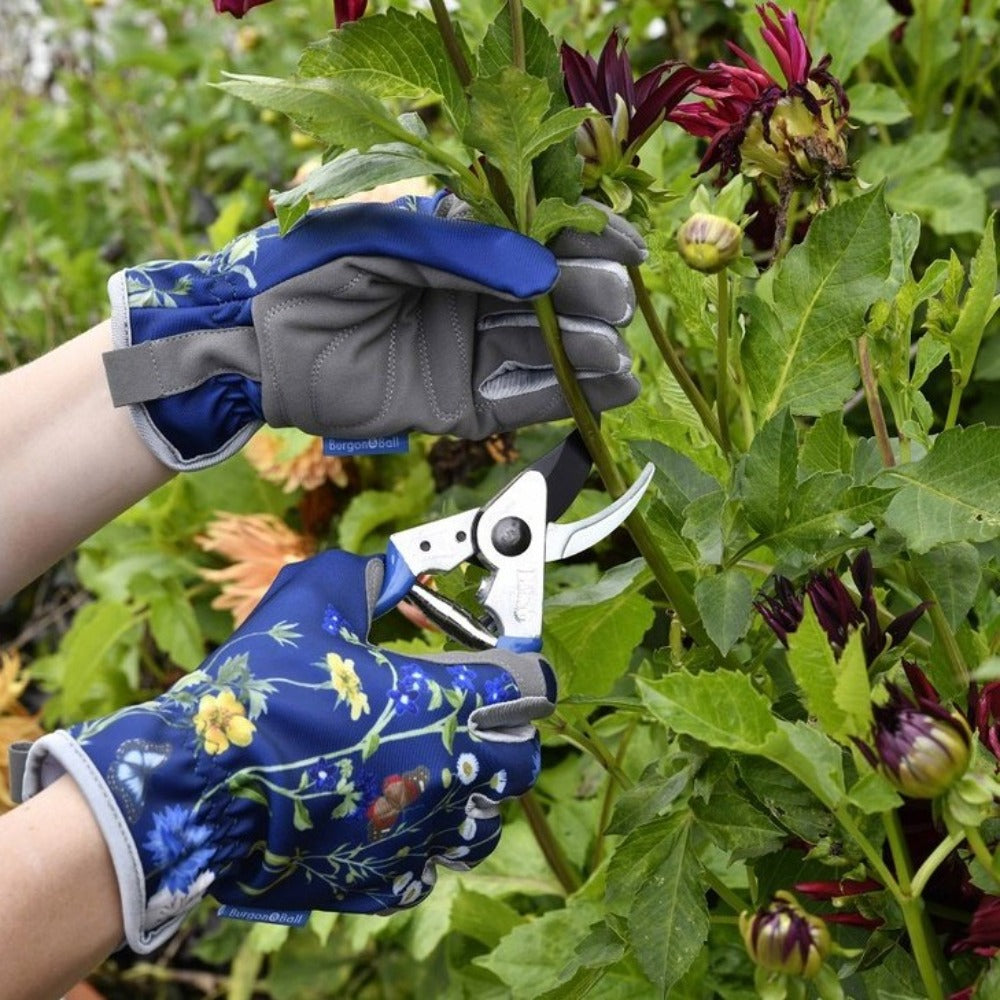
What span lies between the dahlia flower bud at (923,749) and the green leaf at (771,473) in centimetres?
14

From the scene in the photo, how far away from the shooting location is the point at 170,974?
1.66 metres

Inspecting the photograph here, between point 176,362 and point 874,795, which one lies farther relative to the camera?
point 176,362

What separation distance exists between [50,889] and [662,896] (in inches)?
11.5

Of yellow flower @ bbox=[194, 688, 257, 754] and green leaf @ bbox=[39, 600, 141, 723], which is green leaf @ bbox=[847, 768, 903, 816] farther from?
green leaf @ bbox=[39, 600, 141, 723]

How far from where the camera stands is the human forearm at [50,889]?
0.67 m

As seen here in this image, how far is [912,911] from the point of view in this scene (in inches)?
23.5

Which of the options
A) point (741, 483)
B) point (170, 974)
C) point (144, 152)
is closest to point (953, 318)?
point (741, 483)

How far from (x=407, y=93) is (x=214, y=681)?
0.31m

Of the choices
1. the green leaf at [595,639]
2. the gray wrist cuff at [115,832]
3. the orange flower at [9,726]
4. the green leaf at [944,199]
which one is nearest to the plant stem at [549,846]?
the green leaf at [595,639]

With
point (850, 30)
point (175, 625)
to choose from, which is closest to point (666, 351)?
point (850, 30)

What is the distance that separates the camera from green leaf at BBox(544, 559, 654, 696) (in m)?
0.87

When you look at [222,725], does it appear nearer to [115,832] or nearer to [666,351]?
[115,832]

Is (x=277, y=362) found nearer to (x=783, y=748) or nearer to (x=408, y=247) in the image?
(x=408, y=247)

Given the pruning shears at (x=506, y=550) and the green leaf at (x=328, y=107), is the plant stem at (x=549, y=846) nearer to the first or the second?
the pruning shears at (x=506, y=550)
